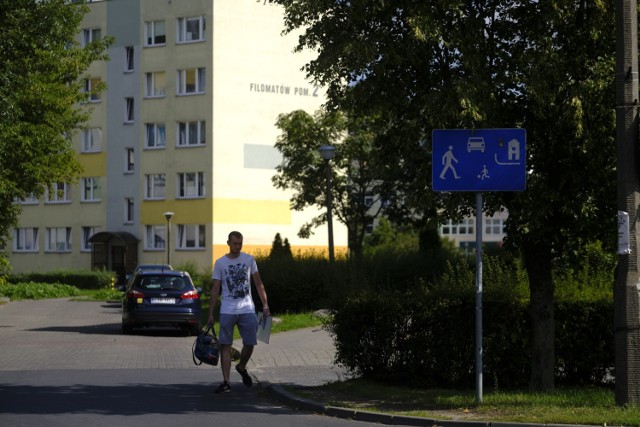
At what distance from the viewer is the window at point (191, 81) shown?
70.4m

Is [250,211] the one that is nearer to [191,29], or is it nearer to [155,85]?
[155,85]

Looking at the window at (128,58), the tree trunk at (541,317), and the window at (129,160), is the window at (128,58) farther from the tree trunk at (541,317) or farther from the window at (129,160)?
the tree trunk at (541,317)

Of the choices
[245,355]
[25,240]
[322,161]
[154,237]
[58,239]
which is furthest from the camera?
[25,240]

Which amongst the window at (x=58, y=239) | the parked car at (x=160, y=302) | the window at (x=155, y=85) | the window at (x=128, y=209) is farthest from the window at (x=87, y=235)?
the parked car at (x=160, y=302)

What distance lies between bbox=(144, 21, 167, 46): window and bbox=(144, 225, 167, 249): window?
11.1 metres

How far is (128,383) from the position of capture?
16469 mm

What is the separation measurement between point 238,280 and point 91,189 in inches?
2473

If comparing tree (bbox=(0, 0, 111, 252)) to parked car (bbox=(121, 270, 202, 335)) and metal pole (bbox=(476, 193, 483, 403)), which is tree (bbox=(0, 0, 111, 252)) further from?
metal pole (bbox=(476, 193, 483, 403))

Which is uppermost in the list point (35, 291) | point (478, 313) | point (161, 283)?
point (478, 313)

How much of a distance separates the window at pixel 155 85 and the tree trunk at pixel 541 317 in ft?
197

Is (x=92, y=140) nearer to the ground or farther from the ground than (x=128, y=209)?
farther from the ground

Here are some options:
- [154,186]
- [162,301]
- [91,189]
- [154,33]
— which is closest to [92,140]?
[91,189]

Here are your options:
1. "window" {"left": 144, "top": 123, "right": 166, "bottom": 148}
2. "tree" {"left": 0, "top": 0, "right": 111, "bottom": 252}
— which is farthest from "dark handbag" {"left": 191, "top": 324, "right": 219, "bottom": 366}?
"window" {"left": 144, "top": 123, "right": 166, "bottom": 148}

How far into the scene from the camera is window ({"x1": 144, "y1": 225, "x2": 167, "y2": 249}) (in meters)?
72.4
